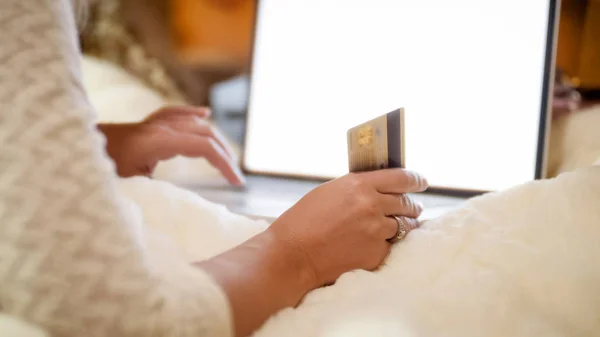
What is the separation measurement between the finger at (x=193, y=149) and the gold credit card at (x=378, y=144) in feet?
0.89

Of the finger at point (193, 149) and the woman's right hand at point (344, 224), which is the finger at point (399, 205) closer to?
the woman's right hand at point (344, 224)

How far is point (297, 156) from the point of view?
780mm

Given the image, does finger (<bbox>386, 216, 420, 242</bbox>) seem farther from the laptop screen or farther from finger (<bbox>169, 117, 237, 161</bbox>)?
finger (<bbox>169, 117, 237, 161</bbox>)

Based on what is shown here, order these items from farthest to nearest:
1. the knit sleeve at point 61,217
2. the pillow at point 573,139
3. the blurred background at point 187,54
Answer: the blurred background at point 187,54
the pillow at point 573,139
the knit sleeve at point 61,217

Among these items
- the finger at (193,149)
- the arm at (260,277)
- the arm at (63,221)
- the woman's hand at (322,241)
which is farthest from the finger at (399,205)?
the finger at (193,149)

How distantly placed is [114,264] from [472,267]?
0.96 feet

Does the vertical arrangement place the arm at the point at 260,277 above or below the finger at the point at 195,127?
below

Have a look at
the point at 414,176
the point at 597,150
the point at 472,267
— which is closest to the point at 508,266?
the point at 472,267

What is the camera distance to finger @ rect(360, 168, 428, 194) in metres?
0.45

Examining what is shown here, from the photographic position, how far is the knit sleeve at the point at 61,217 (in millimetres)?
281

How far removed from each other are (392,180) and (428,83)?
0.87 feet

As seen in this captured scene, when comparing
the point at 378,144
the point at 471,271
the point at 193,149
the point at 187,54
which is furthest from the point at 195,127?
the point at 187,54

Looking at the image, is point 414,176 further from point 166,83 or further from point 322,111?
point 166,83

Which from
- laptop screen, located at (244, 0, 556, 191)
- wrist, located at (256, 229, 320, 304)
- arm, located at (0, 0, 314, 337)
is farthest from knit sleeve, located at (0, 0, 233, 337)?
laptop screen, located at (244, 0, 556, 191)
